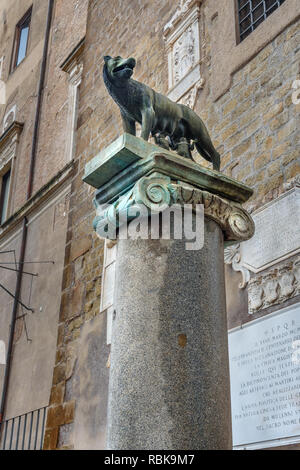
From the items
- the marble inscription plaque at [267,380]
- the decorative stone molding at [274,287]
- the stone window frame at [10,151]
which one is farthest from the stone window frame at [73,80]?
the marble inscription plaque at [267,380]

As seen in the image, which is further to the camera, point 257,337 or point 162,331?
point 257,337

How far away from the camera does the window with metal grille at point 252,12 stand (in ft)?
21.2

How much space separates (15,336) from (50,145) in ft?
12.0

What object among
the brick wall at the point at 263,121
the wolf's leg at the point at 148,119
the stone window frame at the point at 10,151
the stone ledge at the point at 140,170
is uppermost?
the stone window frame at the point at 10,151

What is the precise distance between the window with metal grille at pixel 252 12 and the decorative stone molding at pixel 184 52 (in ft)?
2.22

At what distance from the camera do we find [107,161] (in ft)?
11.0

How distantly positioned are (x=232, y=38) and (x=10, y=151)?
25.3ft

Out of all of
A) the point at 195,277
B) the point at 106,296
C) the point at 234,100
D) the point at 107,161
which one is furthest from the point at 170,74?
the point at 195,277

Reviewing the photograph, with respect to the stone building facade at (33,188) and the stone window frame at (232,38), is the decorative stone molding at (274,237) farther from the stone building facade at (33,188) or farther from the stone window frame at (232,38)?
the stone building facade at (33,188)

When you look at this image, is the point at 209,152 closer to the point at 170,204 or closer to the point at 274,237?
the point at 170,204

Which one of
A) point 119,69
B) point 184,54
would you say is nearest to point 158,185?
point 119,69

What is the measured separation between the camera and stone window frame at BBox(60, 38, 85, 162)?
1100cm
